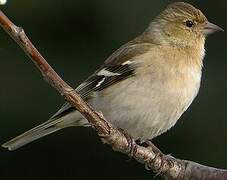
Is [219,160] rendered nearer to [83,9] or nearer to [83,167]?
[83,167]

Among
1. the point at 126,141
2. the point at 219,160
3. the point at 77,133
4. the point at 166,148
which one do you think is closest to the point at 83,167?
the point at 77,133

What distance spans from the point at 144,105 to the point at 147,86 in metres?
0.13

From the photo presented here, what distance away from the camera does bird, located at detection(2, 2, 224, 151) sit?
5.24m

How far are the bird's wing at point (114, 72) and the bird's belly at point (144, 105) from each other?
113 mm

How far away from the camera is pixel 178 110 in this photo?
5316mm

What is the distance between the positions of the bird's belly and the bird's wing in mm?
113

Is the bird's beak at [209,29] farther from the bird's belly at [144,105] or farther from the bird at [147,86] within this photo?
the bird's belly at [144,105]

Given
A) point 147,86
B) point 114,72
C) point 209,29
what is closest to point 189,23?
point 209,29

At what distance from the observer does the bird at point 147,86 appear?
5238 mm

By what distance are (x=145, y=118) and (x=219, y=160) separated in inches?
66.1

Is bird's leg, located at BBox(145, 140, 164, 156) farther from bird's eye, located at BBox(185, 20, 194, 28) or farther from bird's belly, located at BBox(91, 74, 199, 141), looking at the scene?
bird's eye, located at BBox(185, 20, 194, 28)

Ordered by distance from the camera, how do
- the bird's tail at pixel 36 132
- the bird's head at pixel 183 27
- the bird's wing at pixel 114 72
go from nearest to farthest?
the bird's tail at pixel 36 132 < the bird's wing at pixel 114 72 < the bird's head at pixel 183 27

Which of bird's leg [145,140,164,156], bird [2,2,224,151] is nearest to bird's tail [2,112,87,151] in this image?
bird [2,2,224,151]

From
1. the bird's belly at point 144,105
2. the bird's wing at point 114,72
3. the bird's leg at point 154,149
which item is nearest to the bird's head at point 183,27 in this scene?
the bird's wing at point 114,72
